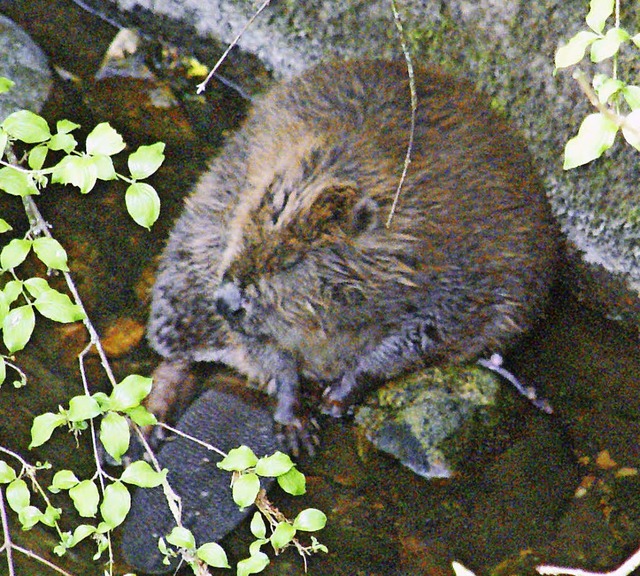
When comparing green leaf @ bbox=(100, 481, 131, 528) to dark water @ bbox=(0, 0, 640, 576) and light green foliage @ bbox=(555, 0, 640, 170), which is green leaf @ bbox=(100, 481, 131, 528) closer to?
Result: dark water @ bbox=(0, 0, 640, 576)

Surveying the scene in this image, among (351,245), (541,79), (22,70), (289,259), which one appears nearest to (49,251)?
(289,259)

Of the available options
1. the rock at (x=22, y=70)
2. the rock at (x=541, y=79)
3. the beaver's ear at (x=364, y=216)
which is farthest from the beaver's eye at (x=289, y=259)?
the rock at (x=22, y=70)

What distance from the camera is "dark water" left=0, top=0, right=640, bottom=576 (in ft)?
9.66

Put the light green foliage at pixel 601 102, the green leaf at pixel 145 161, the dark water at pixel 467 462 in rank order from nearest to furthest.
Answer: the light green foliage at pixel 601 102 < the green leaf at pixel 145 161 < the dark water at pixel 467 462

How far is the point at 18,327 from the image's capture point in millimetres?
2074

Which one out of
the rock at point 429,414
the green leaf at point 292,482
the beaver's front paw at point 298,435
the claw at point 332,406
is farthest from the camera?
the claw at point 332,406

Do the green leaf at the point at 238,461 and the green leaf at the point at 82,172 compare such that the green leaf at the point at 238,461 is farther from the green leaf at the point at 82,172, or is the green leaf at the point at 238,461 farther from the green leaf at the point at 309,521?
the green leaf at the point at 82,172

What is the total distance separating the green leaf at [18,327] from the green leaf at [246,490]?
59 cm

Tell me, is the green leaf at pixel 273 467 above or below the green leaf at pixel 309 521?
above

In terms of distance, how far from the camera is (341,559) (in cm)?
295

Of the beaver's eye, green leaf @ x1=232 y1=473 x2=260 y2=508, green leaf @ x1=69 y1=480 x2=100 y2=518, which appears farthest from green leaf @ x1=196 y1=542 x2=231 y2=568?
the beaver's eye

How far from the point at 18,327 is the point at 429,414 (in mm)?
1556

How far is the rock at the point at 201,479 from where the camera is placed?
9.78ft

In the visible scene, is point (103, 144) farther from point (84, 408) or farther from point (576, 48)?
point (576, 48)
